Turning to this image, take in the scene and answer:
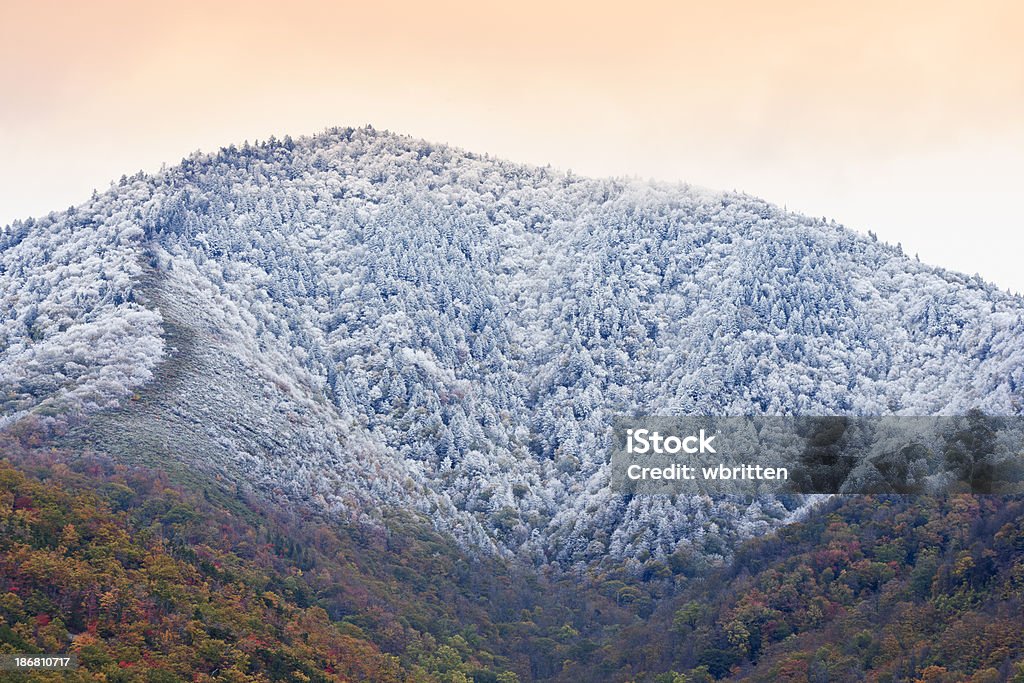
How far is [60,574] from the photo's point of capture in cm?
12294

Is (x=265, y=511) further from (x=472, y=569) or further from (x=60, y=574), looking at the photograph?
(x=60, y=574)

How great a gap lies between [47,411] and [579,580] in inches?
2605

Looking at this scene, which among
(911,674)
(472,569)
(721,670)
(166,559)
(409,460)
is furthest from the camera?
(409,460)

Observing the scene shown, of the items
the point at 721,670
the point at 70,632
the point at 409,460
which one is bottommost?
the point at 70,632

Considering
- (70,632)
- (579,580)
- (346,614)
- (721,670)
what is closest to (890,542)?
(721,670)
